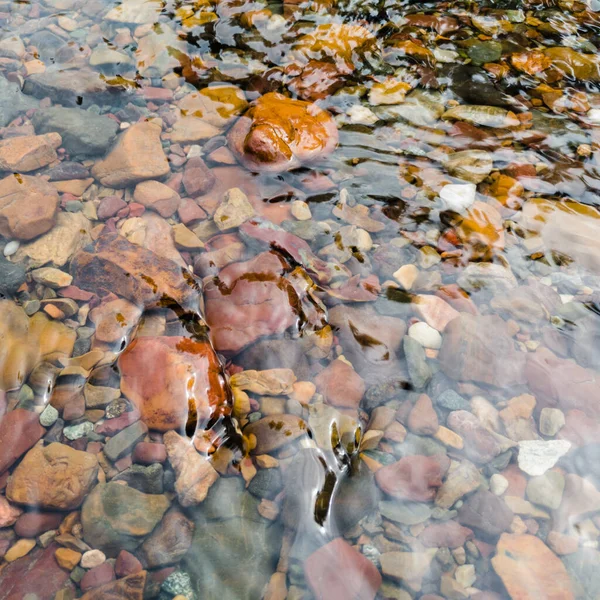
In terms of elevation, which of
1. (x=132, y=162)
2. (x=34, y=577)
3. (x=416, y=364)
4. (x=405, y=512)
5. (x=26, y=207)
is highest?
(x=132, y=162)

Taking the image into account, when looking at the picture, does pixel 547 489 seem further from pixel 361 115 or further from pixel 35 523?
pixel 361 115

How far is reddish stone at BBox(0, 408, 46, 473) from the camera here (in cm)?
227

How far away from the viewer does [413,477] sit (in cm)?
238

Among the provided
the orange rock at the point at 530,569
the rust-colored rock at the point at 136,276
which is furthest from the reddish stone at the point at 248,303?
the orange rock at the point at 530,569

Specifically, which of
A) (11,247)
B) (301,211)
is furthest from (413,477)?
(11,247)

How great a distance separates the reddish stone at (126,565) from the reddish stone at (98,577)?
27 millimetres

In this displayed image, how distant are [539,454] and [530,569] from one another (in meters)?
0.55

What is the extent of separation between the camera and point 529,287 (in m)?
3.11

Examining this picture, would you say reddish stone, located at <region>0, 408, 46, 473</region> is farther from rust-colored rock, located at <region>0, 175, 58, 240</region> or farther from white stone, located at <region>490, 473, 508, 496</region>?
white stone, located at <region>490, 473, 508, 496</region>

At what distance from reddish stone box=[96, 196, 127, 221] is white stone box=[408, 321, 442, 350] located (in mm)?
2076

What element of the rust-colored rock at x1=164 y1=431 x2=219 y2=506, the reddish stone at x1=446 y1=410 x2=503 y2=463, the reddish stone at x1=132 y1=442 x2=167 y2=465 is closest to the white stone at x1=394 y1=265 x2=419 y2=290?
the reddish stone at x1=446 y1=410 x2=503 y2=463

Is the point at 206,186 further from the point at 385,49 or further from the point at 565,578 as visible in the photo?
the point at 565,578

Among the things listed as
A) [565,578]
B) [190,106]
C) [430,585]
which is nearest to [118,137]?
[190,106]

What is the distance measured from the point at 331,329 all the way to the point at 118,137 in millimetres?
2240
